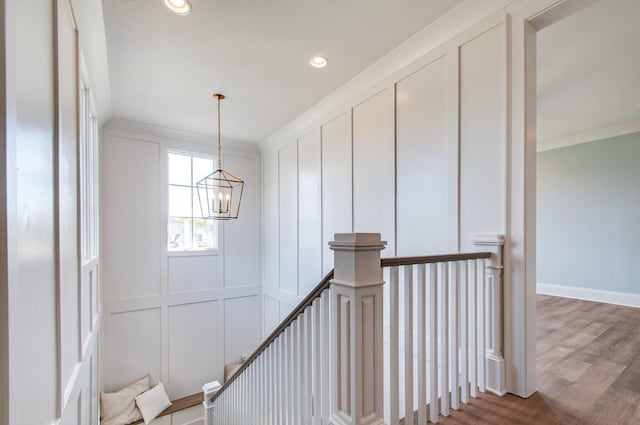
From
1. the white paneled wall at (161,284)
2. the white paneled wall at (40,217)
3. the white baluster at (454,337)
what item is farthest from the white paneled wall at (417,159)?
the white paneled wall at (40,217)

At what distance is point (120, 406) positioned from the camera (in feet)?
12.3

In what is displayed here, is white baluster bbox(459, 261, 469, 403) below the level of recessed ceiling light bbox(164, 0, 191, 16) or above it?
below

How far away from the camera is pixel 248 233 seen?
521 centimetres

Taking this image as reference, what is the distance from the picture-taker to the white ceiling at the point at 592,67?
6.96ft

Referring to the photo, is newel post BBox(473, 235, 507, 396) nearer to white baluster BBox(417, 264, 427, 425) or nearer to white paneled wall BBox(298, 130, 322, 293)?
white baluster BBox(417, 264, 427, 425)

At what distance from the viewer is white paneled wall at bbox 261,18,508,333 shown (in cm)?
194

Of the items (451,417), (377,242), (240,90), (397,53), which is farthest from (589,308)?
(240,90)

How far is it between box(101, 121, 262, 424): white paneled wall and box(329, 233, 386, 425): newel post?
3993mm

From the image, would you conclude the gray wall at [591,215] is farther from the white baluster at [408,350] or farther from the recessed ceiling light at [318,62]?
the white baluster at [408,350]

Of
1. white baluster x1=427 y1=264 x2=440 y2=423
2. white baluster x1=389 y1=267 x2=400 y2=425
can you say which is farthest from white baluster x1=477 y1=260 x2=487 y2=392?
white baluster x1=389 y1=267 x2=400 y2=425

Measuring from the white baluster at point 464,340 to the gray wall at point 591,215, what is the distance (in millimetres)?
4337

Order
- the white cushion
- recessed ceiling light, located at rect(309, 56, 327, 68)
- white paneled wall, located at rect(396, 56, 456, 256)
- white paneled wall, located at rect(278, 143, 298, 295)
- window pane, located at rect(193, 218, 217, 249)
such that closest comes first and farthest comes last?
Answer: white paneled wall, located at rect(396, 56, 456, 256), recessed ceiling light, located at rect(309, 56, 327, 68), the white cushion, white paneled wall, located at rect(278, 143, 298, 295), window pane, located at rect(193, 218, 217, 249)

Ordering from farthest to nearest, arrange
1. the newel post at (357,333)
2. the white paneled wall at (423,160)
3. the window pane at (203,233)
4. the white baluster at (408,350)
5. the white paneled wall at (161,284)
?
the window pane at (203,233) → the white paneled wall at (161,284) → the white paneled wall at (423,160) → the white baluster at (408,350) → the newel post at (357,333)

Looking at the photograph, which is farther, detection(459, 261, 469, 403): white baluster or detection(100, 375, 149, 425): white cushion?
detection(100, 375, 149, 425): white cushion
